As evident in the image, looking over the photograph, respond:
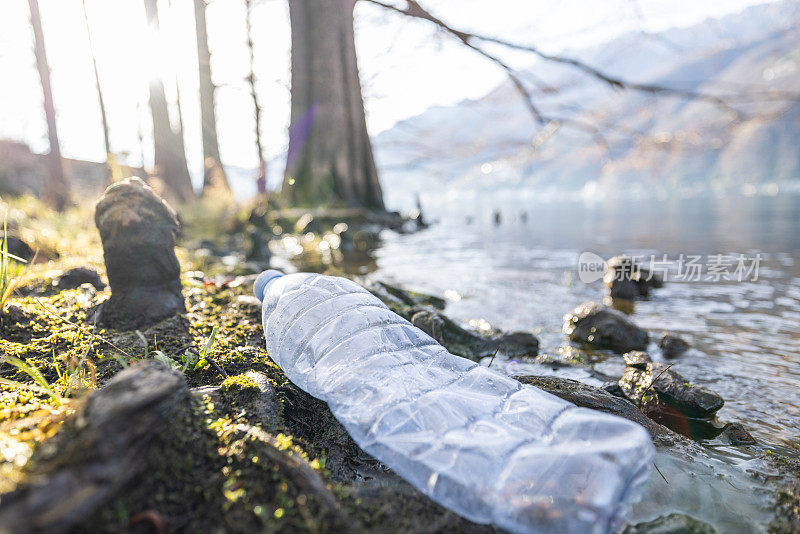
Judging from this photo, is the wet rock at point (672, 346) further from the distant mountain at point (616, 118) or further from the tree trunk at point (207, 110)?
the tree trunk at point (207, 110)

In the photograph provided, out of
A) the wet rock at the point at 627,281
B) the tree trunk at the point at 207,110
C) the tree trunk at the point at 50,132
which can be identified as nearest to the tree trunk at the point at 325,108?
the tree trunk at the point at 207,110

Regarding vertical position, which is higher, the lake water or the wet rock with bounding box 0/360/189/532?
the wet rock with bounding box 0/360/189/532

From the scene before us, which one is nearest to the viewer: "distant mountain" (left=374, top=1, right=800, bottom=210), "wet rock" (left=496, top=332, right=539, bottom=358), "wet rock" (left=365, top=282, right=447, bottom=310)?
"wet rock" (left=496, top=332, right=539, bottom=358)

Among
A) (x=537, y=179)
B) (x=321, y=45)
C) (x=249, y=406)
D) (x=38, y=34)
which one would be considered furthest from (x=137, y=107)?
(x=537, y=179)

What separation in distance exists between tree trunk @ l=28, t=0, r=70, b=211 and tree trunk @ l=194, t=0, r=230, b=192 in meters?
3.87

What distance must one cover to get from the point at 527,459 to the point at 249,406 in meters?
1.21

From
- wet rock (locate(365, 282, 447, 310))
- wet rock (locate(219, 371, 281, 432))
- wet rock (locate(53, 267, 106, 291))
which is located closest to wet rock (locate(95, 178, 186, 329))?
wet rock (locate(53, 267, 106, 291))

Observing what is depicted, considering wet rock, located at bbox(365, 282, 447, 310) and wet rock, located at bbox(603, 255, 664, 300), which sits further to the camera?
wet rock, located at bbox(603, 255, 664, 300)

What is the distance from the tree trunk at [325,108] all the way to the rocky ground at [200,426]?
31.1 ft

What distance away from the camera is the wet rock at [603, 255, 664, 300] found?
6.21 m

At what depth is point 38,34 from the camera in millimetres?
11523

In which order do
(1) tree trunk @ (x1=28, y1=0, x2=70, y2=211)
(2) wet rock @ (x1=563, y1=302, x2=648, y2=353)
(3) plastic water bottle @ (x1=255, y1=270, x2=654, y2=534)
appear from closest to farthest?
(3) plastic water bottle @ (x1=255, y1=270, x2=654, y2=534) → (2) wet rock @ (x1=563, y1=302, x2=648, y2=353) → (1) tree trunk @ (x1=28, y1=0, x2=70, y2=211)

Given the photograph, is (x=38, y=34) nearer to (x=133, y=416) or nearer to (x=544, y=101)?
(x=544, y=101)

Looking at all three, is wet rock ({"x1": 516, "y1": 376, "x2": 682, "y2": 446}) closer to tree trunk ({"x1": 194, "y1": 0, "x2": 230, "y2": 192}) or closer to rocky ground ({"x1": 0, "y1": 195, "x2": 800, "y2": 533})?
rocky ground ({"x1": 0, "y1": 195, "x2": 800, "y2": 533})
